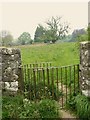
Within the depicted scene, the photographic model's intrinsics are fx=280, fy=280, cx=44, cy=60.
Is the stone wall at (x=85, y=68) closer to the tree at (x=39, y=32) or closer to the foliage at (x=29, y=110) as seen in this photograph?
the foliage at (x=29, y=110)

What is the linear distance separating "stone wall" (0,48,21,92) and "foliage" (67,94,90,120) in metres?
1.82

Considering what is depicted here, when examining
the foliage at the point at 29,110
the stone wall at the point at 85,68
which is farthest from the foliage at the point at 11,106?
the stone wall at the point at 85,68

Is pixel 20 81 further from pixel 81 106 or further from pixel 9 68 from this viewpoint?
pixel 81 106

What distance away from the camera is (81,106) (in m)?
7.24

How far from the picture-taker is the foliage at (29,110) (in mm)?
7102

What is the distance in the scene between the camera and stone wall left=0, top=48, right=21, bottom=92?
27.1 ft

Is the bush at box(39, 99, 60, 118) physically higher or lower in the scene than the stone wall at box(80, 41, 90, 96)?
lower

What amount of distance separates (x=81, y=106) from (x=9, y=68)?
2.46m

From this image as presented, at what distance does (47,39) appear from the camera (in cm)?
4512

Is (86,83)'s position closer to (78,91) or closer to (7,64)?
(78,91)

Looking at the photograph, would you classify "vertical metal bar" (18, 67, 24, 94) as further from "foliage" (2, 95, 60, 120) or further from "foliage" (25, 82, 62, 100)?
"foliage" (2, 95, 60, 120)

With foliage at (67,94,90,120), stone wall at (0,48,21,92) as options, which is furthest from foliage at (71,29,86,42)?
foliage at (67,94,90,120)

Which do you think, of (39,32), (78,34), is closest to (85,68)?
(78,34)

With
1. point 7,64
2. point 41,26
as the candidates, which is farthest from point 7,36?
point 7,64
